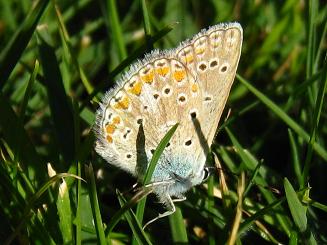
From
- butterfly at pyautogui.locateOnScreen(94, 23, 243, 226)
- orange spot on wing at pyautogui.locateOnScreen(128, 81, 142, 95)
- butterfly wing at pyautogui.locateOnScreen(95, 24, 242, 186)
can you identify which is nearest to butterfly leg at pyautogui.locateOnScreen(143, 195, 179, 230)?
butterfly at pyautogui.locateOnScreen(94, 23, 243, 226)

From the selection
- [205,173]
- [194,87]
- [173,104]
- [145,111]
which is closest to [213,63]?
[194,87]

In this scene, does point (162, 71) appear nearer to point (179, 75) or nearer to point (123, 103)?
point (179, 75)

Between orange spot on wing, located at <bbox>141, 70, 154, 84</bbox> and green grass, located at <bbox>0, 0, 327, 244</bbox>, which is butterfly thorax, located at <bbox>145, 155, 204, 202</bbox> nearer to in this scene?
green grass, located at <bbox>0, 0, 327, 244</bbox>

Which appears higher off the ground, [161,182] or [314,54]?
[314,54]

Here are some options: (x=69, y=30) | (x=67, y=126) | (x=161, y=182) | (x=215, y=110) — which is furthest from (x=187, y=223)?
(x=69, y=30)

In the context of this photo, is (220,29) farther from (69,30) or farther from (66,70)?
(69,30)

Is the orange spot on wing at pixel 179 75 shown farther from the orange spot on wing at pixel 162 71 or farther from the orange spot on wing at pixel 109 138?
the orange spot on wing at pixel 109 138
